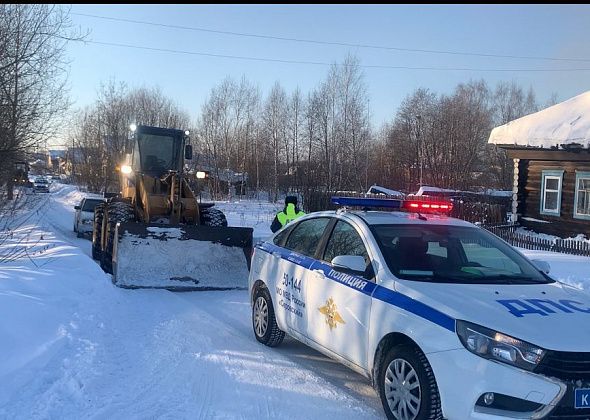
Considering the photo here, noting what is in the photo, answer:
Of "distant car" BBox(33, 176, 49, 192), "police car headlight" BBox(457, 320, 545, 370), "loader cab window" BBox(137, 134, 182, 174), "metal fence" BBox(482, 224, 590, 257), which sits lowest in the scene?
"metal fence" BBox(482, 224, 590, 257)

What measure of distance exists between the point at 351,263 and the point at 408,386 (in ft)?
3.53

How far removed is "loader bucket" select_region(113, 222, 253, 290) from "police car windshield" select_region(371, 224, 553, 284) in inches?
227

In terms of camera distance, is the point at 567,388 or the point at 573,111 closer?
the point at 567,388

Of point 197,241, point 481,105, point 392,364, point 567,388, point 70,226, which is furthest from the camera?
point 481,105

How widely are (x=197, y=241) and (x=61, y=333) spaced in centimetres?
464

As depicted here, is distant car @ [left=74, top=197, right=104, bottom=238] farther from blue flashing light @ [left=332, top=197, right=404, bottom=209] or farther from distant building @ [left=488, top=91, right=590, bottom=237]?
blue flashing light @ [left=332, top=197, right=404, bottom=209]

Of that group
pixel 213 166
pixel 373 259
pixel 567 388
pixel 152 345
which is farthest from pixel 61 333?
pixel 213 166

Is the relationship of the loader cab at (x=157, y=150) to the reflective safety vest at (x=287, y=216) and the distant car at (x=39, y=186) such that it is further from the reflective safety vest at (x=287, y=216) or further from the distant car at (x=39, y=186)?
the reflective safety vest at (x=287, y=216)

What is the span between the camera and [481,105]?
213 ft

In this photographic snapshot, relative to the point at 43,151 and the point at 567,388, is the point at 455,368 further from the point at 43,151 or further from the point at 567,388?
the point at 43,151

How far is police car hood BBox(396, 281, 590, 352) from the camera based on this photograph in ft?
11.5

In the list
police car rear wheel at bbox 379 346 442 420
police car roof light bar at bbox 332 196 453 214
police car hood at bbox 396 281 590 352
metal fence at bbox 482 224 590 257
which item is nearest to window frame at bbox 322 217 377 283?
police car roof light bar at bbox 332 196 453 214

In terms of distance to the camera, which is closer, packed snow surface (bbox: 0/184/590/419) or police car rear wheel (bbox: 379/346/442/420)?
police car rear wheel (bbox: 379/346/442/420)

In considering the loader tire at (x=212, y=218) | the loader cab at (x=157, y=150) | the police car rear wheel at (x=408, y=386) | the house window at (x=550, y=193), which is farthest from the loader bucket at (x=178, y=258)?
the house window at (x=550, y=193)
